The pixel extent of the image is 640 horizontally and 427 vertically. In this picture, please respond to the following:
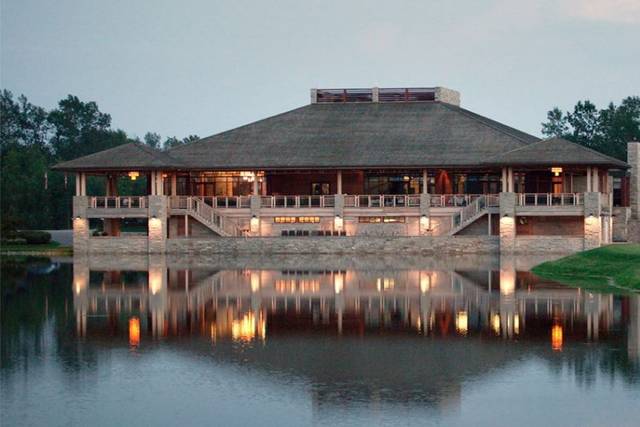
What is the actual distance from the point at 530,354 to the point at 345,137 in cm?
5294

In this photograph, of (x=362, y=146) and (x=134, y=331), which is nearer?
(x=134, y=331)

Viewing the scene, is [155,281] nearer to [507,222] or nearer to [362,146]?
[507,222]

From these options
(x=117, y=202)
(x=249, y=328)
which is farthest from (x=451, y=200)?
(x=249, y=328)

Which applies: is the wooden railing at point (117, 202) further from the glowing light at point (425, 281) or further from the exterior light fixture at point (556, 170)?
the glowing light at point (425, 281)

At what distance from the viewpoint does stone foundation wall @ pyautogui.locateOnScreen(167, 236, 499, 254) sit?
2640 inches

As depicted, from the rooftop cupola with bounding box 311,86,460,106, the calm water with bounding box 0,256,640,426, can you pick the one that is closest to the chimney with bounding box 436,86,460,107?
the rooftop cupola with bounding box 311,86,460,106

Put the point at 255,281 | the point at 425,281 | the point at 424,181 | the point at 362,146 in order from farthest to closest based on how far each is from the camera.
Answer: the point at 362,146
the point at 424,181
the point at 255,281
the point at 425,281

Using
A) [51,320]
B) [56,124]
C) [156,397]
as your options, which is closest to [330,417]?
[156,397]

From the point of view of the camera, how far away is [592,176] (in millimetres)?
68500

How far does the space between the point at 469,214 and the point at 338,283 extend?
1078 inches

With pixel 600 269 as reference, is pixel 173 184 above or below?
above

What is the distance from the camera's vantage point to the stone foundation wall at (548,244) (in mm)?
65000

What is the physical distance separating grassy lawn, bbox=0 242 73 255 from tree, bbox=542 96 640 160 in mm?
59303

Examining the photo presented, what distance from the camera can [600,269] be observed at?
158 ft
